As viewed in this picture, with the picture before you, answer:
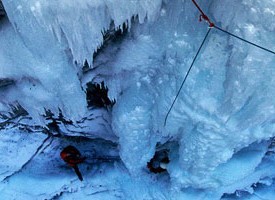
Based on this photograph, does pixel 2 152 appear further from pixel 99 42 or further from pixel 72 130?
pixel 99 42

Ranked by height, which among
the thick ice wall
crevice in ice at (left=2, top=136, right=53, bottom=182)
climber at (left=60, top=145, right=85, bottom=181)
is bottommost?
crevice in ice at (left=2, top=136, right=53, bottom=182)

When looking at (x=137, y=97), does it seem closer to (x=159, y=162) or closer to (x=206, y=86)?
(x=206, y=86)

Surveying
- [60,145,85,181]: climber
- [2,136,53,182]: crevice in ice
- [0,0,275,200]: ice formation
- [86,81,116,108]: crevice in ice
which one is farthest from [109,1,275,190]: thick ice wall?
[2,136,53,182]: crevice in ice

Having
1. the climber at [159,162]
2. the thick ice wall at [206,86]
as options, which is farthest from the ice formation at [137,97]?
the climber at [159,162]

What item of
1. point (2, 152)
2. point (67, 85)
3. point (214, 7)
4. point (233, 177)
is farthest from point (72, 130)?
point (214, 7)

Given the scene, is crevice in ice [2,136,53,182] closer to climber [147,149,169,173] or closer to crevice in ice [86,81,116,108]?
crevice in ice [86,81,116,108]

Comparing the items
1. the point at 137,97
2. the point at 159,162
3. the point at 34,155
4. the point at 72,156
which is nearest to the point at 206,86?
the point at 137,97

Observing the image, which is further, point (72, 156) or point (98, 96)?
point (72, 156)
